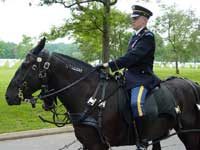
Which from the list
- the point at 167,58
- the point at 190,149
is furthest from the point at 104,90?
the point at 167,58

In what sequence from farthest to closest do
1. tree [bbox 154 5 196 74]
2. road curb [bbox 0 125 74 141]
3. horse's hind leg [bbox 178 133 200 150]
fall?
1. tree [bbox 154 5 196 74]
2. road curb [bbox 0 125 74 141]
3. horse's hind leg [bbox 178 133 200 150]

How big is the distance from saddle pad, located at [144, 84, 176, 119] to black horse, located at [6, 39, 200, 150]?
0.12m

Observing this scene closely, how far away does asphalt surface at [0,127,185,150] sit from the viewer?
9.42m

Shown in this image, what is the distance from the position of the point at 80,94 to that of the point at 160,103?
1.06 meters

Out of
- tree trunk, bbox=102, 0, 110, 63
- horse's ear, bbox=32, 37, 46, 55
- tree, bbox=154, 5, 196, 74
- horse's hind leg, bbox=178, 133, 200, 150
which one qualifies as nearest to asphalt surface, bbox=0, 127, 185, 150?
horse's hind leg, bbox=178, 133, 200, 150

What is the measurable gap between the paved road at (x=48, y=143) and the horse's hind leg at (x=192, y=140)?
2.78m

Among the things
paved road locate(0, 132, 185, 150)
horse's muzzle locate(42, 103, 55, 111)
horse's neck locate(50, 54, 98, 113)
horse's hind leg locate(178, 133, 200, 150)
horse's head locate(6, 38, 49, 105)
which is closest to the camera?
horse's head locate(6, 38, 49, 105)

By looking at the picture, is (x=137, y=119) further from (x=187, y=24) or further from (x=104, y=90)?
(x=187, y=24)

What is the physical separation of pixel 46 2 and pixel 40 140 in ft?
26.9

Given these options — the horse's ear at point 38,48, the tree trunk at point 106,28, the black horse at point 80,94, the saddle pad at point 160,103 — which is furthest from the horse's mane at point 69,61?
the tree trunk at point 106,28

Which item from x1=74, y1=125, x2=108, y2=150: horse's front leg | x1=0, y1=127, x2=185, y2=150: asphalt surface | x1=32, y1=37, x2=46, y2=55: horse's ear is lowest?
x1=0, y1=127, x2=185, y2=150: asphalt surface

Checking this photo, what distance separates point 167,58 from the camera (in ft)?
208

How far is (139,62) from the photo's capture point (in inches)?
212

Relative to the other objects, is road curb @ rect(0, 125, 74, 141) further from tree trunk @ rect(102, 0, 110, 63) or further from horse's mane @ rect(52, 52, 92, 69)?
tree trunk @ rect(102, 0, 110, 63)
